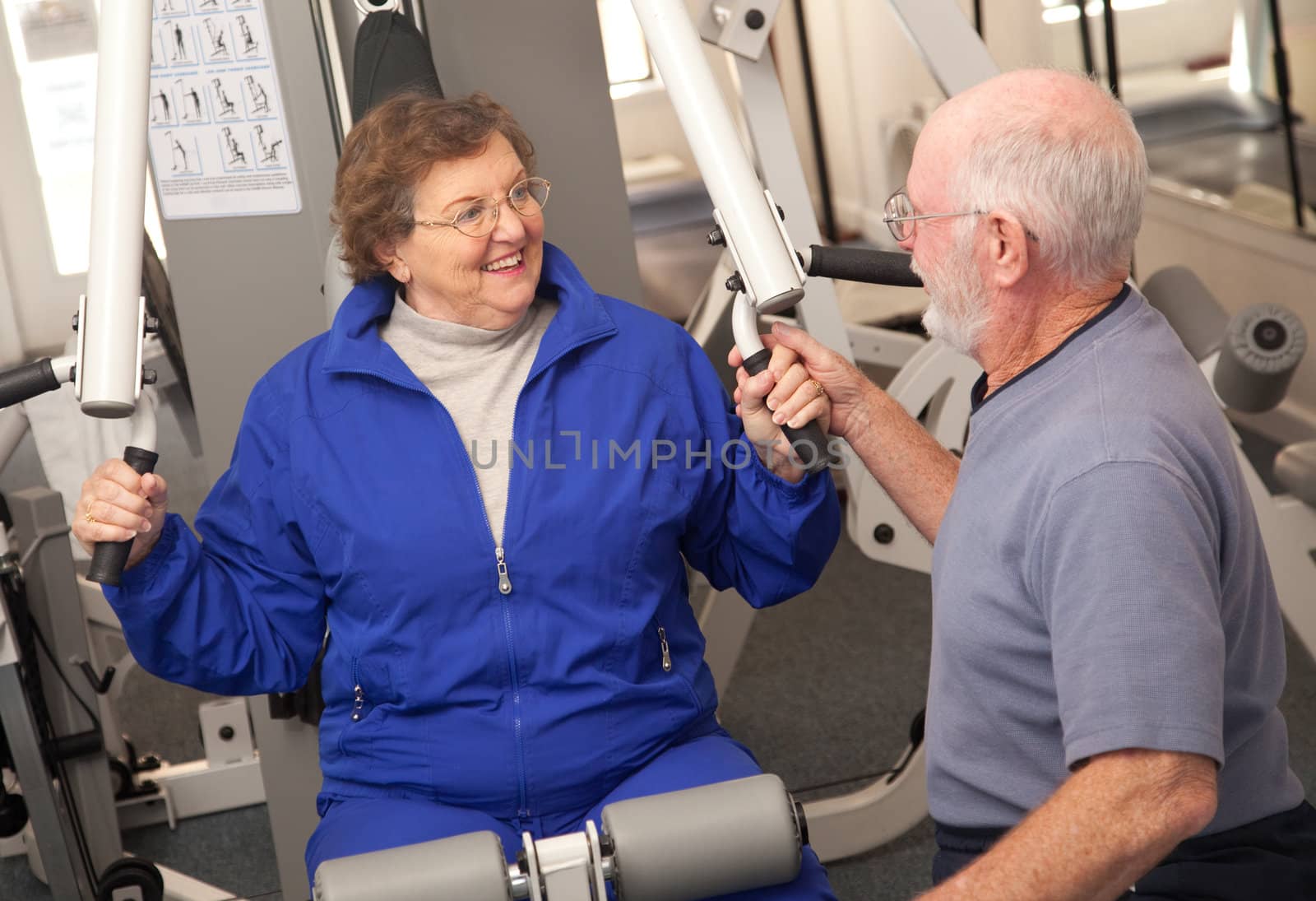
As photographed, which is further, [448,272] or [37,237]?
[37,237]

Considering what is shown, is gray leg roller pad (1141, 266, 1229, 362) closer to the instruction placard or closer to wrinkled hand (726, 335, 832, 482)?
wrinkled hand (726, 335, 832, 482)

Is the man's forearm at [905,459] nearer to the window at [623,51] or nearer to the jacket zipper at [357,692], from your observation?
the jacket zipper at [357,692]

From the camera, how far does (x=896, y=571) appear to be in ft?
12.4

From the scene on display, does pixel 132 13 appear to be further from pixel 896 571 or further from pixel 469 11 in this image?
pixel 896 571

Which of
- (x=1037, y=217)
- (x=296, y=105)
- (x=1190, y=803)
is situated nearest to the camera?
(x=1190, y=803)

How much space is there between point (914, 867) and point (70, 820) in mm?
1511

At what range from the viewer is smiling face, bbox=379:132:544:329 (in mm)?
1649

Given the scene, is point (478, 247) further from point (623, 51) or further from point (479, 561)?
point (623, 51)

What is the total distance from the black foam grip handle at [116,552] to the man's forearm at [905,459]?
0.81 m

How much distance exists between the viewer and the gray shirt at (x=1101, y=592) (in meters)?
1.06

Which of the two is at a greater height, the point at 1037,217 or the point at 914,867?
the point at 1037,217

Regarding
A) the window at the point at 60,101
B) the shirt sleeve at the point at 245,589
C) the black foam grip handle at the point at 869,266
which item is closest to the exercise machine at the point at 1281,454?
the black foam grip handle at the point at 869,266

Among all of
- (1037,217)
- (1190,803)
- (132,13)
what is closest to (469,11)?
(132,13)

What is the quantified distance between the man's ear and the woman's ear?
2.52 ft
